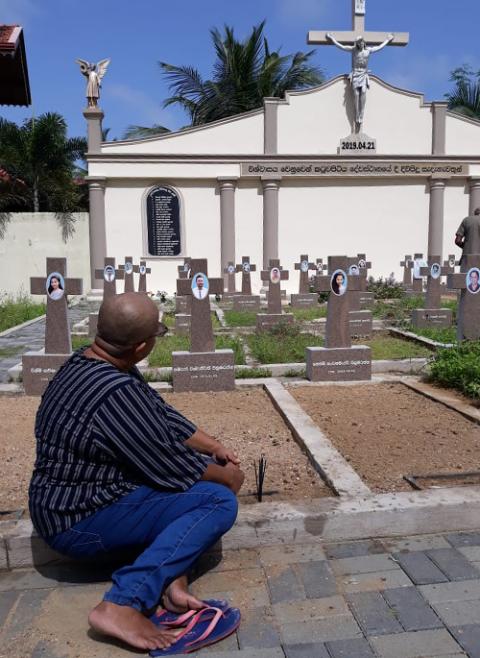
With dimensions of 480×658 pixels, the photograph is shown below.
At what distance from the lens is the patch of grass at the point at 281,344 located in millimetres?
7730

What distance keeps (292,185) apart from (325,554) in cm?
1683

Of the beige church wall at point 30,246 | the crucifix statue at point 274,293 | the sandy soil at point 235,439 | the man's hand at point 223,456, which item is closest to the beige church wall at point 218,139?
the beige church wall at point 30,246

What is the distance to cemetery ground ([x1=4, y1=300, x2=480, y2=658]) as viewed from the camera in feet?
7.20

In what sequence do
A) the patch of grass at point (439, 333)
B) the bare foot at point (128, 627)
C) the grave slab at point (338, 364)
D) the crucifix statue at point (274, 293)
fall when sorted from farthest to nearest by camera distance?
the crucifix statue at point (274, 293), the patch of grass at point (439, 333), the grave slab at point (338, 364), the bare foot at point (128, 627)

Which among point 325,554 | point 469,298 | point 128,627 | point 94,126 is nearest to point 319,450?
point 325,554

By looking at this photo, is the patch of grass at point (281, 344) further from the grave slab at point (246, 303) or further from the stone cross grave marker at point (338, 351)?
the grave slab at point (246, 303)

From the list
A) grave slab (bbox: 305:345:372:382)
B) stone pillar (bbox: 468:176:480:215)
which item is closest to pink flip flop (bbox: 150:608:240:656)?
grave slab (bbox: 305:345:372:382)

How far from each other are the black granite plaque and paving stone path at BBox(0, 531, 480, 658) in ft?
51.7

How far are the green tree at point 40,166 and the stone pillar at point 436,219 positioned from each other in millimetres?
11421

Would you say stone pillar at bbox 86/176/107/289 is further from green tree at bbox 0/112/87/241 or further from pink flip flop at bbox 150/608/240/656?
pink flip flop at bbox 150/608/240/656

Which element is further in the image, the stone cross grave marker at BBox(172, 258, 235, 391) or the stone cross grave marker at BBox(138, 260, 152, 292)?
the stone cross grave marker at BBox(138, 260, 152, 292)

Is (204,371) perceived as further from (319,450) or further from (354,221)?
(354,221)

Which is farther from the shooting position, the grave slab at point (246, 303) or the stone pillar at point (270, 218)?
the stone pillar at point (270, 218)

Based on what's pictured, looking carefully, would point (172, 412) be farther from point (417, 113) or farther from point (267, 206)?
point (417, 113)
